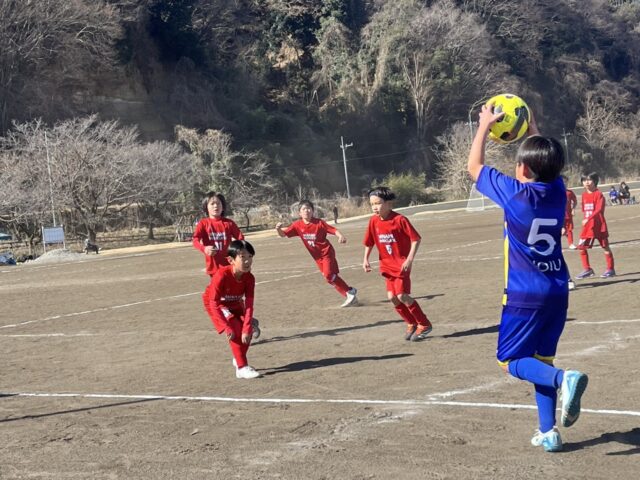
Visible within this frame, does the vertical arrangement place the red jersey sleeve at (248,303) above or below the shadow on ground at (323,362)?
above

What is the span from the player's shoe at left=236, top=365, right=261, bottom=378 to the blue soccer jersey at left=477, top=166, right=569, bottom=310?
12.7 feet

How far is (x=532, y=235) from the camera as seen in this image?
5.58 meters

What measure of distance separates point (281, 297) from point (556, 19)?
96.1 metres

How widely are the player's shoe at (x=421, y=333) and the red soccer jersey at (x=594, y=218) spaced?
6.24 meters

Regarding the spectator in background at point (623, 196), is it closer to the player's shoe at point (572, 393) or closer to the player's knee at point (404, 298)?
the player's knee at point (404, 298)

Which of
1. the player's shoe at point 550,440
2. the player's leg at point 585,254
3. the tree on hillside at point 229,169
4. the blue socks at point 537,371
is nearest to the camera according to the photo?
the blue socks at point 537,371

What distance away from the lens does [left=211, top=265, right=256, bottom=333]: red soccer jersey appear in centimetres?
918

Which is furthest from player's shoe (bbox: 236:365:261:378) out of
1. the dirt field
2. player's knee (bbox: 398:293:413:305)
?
player's knee (bbox: 398:293:413:305)

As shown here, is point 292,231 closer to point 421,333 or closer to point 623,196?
point 421,333

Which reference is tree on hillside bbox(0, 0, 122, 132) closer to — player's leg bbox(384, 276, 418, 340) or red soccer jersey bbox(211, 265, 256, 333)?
player's leg bbox(384, 276, 418, 340)

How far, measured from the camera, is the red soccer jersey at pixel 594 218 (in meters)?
15.9

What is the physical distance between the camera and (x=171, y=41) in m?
72.0

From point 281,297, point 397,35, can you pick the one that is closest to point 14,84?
point 397,35

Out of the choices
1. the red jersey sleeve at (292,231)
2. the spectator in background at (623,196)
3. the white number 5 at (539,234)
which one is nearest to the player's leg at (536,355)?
the white number 5 at (539,234)
